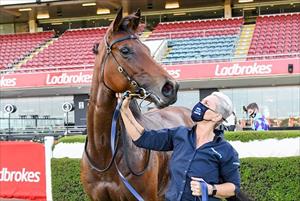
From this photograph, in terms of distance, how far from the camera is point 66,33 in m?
33.7

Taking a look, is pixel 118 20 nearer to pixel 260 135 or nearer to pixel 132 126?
pixel 132 126

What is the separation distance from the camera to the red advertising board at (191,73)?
71.7 ft

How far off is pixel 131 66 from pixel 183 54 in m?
21.4

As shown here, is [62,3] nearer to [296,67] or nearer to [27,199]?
[296,67]

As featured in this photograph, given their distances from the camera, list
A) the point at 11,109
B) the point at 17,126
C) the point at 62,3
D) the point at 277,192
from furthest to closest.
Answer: the point at 62,3
the point at 17,126
the point at 11,109
the point at 277,192

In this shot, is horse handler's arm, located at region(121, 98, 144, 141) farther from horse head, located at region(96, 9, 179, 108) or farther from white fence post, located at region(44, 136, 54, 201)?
white fence post, located at region(44, 136, 54, 201)

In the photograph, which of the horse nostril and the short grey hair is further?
the horse nostril

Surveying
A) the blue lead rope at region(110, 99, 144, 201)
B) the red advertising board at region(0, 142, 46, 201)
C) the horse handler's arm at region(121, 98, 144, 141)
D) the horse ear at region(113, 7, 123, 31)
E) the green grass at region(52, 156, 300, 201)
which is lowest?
the red advertising board at region(0, 142, 46, 201)

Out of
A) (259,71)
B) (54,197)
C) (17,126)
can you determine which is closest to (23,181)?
(54,197)

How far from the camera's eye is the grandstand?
22.5 m

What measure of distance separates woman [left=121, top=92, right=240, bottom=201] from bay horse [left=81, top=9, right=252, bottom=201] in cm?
108

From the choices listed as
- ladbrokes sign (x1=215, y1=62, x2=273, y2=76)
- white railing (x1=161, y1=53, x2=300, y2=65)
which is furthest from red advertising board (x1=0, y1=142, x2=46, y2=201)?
white railing (x1=161, y1=53, x2=300, y2=65)

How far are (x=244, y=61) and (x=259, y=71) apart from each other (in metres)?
0.75

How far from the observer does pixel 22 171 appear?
10.3 m
